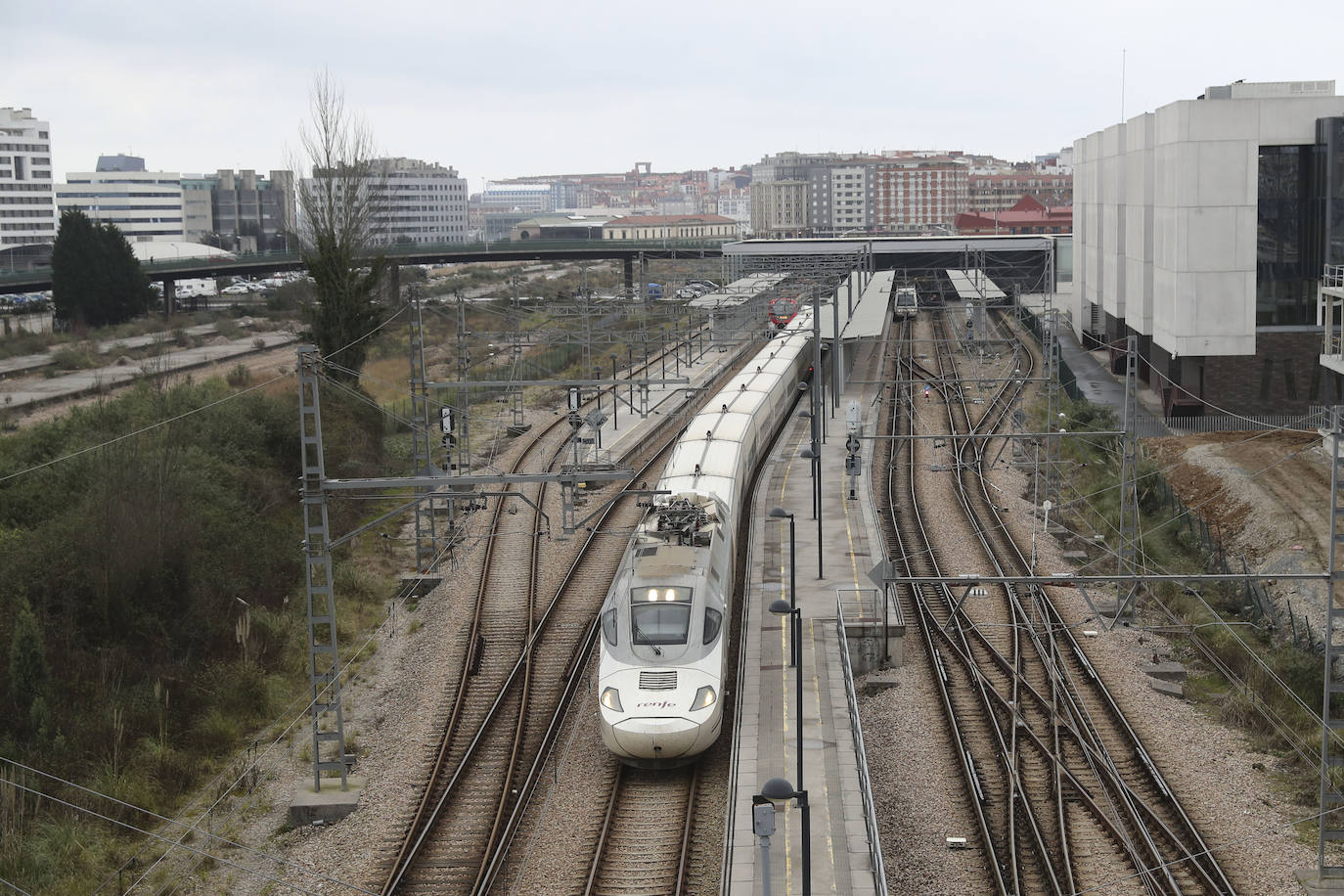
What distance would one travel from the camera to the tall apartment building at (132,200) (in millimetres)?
175250

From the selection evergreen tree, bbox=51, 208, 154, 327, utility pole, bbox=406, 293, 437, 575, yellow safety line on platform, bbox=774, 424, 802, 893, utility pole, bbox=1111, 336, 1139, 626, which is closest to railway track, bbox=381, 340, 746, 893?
utility pole, bbox=406, 293, 437, 575

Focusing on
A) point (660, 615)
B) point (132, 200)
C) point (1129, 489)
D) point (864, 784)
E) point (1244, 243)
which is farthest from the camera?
point (132, 200)

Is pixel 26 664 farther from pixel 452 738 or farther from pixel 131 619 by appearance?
pixel 452 738

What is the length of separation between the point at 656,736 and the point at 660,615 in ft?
6.47

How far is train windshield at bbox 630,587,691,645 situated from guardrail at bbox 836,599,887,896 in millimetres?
2834

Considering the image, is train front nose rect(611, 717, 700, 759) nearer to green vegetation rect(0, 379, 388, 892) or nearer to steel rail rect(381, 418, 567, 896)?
steel rail rect(381, 418, 567, 896)

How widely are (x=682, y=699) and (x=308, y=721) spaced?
25.0ft

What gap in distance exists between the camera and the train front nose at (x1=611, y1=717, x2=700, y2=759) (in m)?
Answer: 18.8

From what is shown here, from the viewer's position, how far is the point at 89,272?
81250 millimetres

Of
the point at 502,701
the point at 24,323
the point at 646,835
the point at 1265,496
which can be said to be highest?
the point at 24,323

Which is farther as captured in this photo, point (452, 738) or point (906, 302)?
point (906, 302)

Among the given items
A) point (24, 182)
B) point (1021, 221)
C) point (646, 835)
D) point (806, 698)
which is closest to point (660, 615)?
point (646, 835)

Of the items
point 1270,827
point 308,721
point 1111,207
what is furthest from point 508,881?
point 1111,207

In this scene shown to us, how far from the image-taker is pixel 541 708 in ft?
75.1
